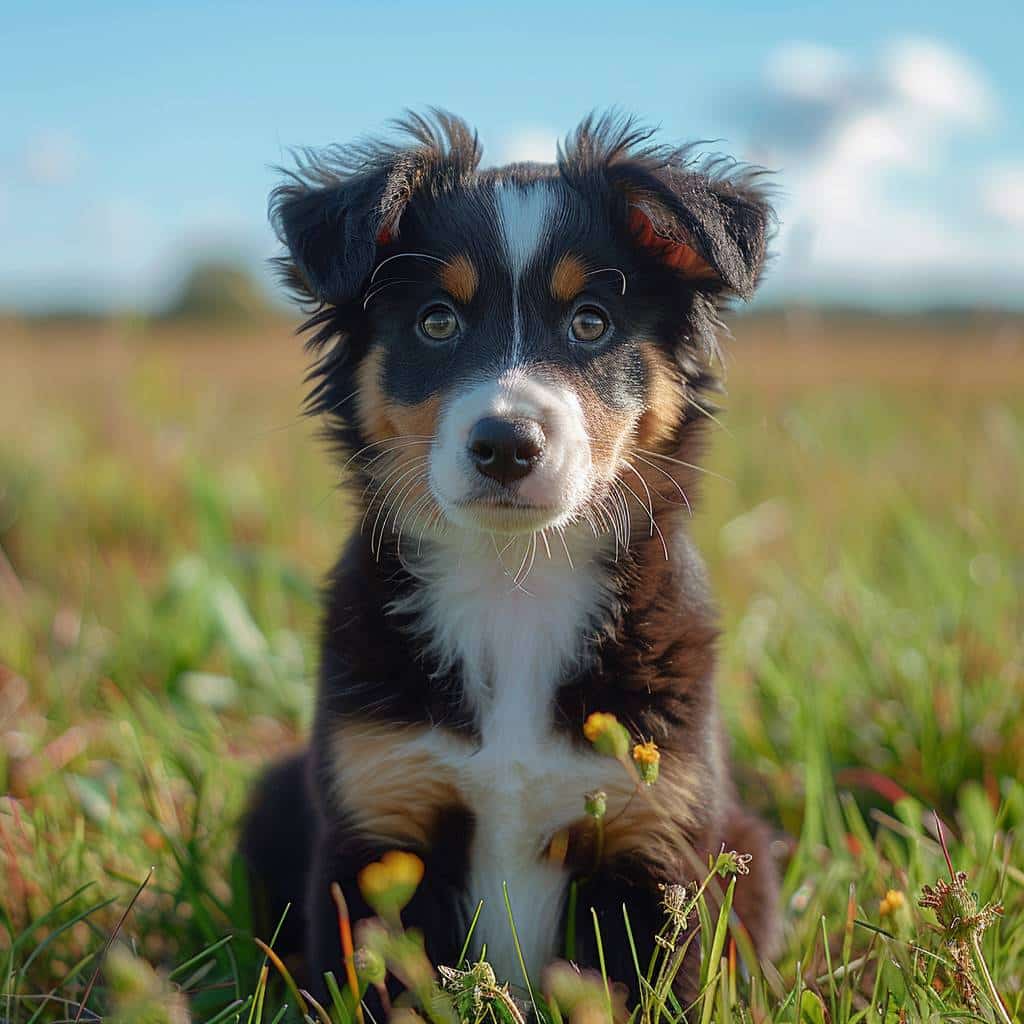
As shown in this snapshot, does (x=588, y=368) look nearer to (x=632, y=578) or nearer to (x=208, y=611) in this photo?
(x=632, y=578)

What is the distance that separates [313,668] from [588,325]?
1233 millimetres

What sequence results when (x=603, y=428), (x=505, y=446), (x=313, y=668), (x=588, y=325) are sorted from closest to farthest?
(x=505, y=446) → (x=603, y=428) → (x=588, y=325) → (x=313, y=668)

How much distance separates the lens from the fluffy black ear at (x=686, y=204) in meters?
2.37

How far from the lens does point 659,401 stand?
2.60 meters

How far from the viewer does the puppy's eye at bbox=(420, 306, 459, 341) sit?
2520 millimetres

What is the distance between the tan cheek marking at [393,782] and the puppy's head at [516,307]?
496 millimetres

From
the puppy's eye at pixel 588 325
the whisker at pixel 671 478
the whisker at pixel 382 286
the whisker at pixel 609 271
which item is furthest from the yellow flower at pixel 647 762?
the whisker at pixel 382 286

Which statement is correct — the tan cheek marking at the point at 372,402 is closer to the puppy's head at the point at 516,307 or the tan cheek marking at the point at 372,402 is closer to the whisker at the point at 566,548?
the puppy's head at the point at 516,307

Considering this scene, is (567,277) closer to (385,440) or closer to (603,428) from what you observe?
(603,428)

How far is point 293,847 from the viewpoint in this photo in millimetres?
2914

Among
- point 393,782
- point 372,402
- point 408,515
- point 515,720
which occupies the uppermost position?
point 372,402

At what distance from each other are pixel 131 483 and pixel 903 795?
4.52m

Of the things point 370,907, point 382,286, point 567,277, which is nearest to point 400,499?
point 382,286

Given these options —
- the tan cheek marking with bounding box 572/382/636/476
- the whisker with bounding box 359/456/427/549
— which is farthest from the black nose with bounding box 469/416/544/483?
the whisker with bounding box 359/456/427/549
